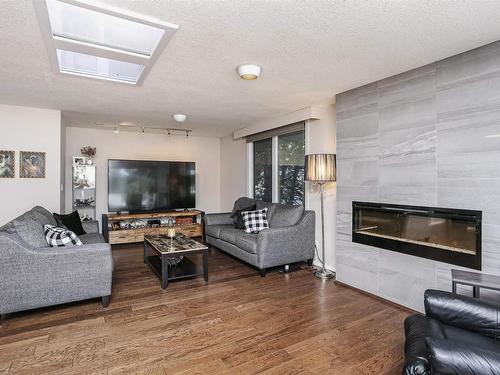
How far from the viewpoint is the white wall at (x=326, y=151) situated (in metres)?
3.92

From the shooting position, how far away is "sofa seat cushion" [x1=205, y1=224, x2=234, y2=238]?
479 centimetres

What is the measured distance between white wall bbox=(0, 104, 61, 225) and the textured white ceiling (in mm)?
223

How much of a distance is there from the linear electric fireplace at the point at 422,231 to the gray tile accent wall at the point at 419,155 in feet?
0.22

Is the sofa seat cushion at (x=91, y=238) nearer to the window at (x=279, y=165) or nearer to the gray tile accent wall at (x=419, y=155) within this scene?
the window at (x=279, y=165)

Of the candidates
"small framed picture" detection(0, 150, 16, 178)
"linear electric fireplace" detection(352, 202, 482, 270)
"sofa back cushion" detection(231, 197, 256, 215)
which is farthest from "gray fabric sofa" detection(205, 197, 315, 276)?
"small framed picture" detection(0, 150, 16, 178)

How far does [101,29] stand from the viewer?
6.71 ft

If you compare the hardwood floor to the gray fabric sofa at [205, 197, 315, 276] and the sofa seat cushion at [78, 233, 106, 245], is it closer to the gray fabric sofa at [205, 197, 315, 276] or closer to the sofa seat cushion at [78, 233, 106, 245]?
the gray fabric sofa at [205, 197, 315, 276]

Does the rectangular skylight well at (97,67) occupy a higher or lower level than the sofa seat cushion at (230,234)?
higher

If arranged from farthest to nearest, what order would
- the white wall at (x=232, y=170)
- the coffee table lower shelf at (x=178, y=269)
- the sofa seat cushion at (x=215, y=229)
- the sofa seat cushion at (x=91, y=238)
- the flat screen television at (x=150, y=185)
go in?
the white wall at (x=232, y=170)
the flat screen television at (x=150, y=185)
the sofa seat cushion at (x=215, y=229)
the sofa seat cushion at (x=91, y=238)
the coffee table lower shelf at (x=178, y=269)

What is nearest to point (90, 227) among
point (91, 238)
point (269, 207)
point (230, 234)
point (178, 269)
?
point (91, 238)

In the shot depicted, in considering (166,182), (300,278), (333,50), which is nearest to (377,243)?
(300,278)

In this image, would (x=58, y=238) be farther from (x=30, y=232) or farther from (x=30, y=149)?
(x=30, y=149)

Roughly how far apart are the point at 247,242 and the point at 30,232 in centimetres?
236

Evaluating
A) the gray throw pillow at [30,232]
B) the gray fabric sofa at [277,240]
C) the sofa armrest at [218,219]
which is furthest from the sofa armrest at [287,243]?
the gray throw pillow at [30,232]
